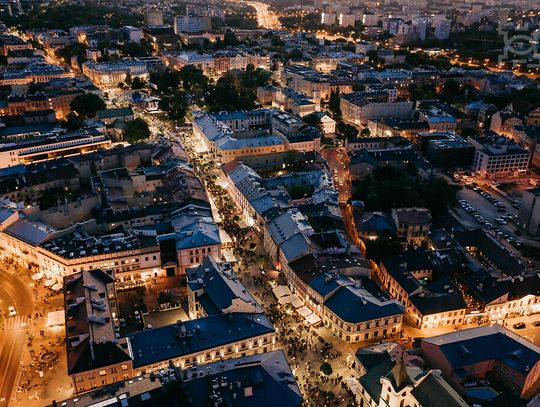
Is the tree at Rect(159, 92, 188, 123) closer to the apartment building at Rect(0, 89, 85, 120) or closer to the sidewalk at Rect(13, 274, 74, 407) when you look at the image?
the apartment building at Rect(0, 89, 85, 120)

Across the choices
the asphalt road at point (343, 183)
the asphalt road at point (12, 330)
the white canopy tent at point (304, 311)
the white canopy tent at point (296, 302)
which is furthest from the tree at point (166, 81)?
the white canopy tent at point (304, 311)

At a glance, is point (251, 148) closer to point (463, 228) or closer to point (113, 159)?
point (113, 159)

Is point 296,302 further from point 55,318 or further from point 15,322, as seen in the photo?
point 15,322

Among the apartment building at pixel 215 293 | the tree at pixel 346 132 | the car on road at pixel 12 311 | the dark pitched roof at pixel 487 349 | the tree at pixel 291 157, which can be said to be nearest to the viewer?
the dark pitched roof at pixel 487 349

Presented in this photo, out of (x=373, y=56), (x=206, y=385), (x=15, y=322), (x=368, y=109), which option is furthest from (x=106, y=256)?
(x=373, y=56)

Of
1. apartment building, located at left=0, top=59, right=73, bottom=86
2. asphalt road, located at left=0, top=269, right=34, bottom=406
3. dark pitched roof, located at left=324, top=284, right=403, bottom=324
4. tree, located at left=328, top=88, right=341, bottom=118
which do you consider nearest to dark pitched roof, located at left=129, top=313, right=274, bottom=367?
dark pitched roof, located at left=324, top=284, right=403, bottom=324

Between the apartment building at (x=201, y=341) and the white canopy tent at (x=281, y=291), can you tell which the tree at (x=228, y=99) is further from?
the apartment building at (x=201, y=341)

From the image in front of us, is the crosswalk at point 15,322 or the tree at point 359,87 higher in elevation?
the tree at point 359,87
